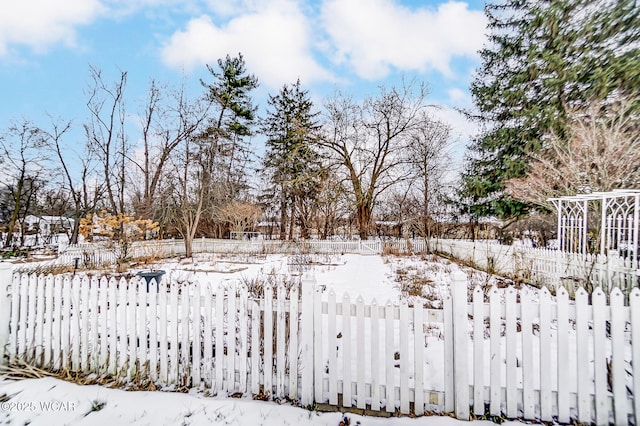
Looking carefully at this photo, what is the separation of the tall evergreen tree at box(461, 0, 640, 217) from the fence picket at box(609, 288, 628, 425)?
1098 centimetres

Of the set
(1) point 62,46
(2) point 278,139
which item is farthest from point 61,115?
(2) point 278,139

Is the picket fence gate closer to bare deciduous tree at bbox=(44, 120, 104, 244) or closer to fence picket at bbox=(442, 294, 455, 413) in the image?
fence picket at bbox=(442, 294, 455, 413)

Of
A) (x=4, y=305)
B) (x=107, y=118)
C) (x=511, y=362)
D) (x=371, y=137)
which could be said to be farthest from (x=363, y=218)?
(x=4, y=305)

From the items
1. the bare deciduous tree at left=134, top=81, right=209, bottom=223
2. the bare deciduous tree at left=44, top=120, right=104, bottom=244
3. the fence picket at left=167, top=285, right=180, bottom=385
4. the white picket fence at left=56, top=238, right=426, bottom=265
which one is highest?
the bare deciduous tree at left=134, top=81, right=209, bottom=223

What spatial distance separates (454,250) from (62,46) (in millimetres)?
15308

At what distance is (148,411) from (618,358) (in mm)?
3283

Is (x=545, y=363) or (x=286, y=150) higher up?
(x=286, y=150)

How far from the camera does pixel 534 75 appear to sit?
1159 cm

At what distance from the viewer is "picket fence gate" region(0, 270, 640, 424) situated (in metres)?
1.86

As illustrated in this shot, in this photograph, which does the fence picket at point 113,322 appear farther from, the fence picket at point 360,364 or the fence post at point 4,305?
the fence picket at point 360,364

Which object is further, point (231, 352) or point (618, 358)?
point (231, 352)

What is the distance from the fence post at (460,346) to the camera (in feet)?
6.37

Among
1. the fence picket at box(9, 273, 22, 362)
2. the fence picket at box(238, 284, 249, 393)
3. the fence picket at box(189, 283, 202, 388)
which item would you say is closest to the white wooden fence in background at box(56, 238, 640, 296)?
the fence picket at box(238, 284, 249, 393)

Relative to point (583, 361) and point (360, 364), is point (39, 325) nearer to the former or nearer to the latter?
point (360, 364)
